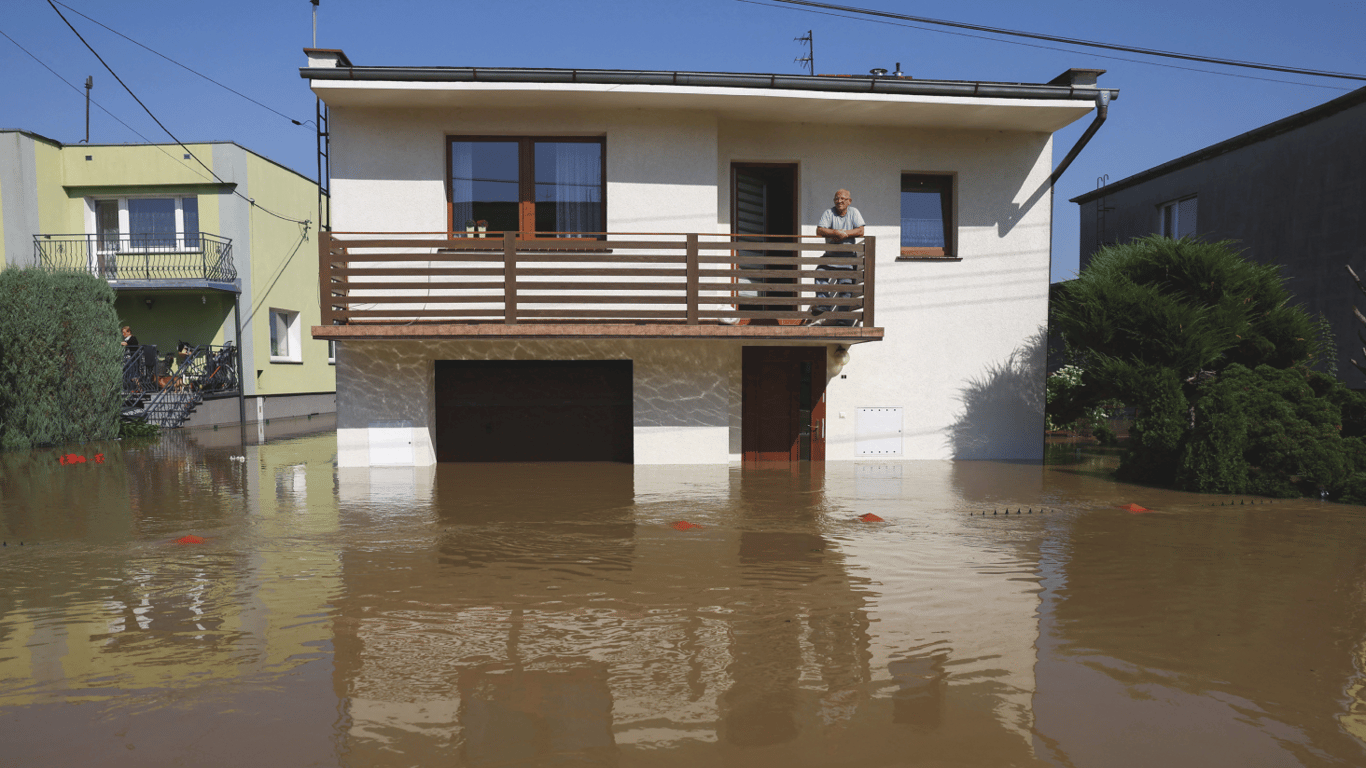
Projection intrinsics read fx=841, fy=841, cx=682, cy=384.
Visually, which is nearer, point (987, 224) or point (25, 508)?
point (25, 508)

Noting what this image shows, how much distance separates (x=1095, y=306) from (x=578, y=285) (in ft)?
22.9

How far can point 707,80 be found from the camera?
11.2m

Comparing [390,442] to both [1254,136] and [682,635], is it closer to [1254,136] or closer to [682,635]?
[682,635]

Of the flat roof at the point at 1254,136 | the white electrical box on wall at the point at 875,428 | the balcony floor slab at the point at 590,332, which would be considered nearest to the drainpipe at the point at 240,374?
the balcony floor slab at the point at 590,332

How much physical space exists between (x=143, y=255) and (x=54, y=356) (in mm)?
8238

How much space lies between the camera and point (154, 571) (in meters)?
5.96

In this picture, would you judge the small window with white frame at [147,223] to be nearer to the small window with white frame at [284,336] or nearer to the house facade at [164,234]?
the house facade at [164,234]

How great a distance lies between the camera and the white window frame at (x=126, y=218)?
72.3 feet

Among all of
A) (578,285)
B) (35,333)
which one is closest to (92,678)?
(578,285)

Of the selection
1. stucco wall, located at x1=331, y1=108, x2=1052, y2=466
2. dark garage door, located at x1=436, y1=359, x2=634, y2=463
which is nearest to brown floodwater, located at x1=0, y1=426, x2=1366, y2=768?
dark garage door, located at x1=436, y1=359, x2=634, y2=463

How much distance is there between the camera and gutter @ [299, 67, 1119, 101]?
36.0 ft

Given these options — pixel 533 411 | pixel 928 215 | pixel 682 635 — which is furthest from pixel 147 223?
pixel 682 635

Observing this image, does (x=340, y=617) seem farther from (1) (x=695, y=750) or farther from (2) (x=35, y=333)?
(2) (x=35, y=333)

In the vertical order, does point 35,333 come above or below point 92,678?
above
